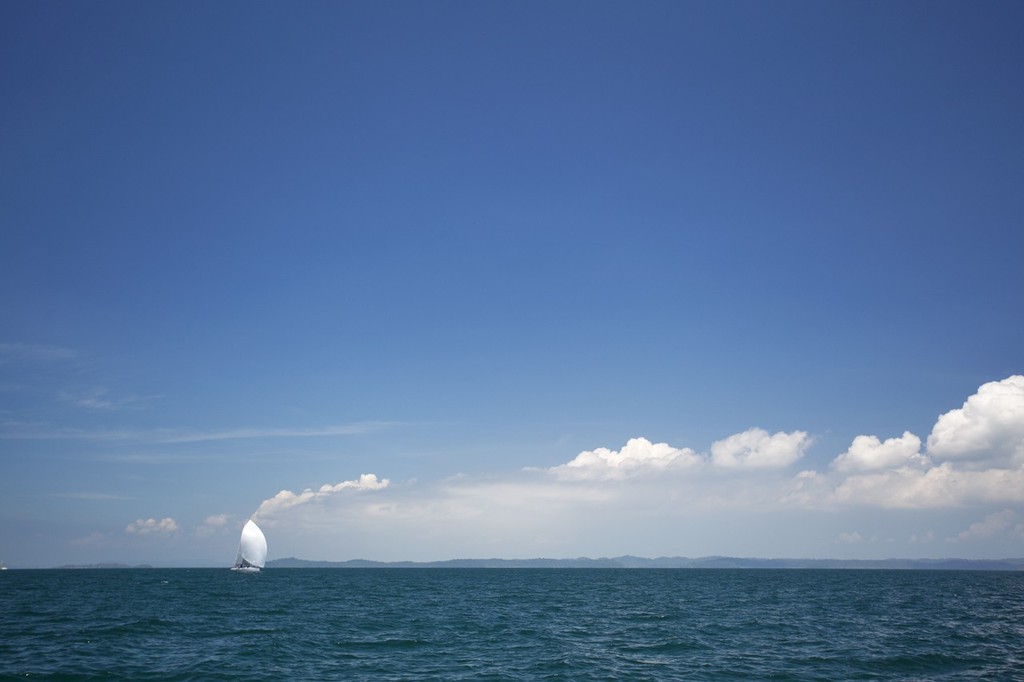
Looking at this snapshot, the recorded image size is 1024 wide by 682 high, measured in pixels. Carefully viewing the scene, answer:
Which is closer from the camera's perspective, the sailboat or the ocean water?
the ocean water

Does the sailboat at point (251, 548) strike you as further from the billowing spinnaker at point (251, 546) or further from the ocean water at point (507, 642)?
the ocean water at point (507, 642)

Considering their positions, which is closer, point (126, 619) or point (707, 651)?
point (707, 651)

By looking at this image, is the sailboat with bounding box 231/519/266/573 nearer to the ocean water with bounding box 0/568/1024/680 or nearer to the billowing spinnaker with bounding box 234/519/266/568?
the billowing spinnaker with bounding box 234/519/266/568

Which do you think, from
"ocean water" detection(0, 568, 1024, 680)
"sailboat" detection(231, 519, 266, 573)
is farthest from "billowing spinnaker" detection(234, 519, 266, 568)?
"ocean water" detection(0, 568, 1024, 680)

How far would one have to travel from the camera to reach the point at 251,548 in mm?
148625

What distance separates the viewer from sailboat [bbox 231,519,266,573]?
14612cm

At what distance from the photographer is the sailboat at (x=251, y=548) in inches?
5753

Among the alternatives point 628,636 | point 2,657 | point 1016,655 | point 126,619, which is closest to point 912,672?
point 1016,655

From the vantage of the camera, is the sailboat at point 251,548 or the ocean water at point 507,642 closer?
the ocean water at point 507,642

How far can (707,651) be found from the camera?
3506 cm

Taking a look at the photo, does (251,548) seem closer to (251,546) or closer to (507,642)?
(251,546)

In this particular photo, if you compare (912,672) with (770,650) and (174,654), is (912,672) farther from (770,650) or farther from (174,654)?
(174,654)

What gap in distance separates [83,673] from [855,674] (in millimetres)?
34732

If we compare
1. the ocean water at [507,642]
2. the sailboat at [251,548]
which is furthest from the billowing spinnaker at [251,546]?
the ocean water at [507,642]
